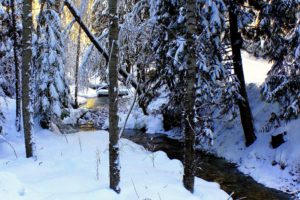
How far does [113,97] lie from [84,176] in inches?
76.2

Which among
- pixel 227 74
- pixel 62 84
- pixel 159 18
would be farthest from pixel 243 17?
pixel 62 84

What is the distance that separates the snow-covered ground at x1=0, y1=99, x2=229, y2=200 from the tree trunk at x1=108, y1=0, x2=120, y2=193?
310 mm

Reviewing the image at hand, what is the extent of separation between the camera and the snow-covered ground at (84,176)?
6.11 meters

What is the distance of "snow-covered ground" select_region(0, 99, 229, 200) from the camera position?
6.11 meters

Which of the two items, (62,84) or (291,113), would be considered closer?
(291,113)

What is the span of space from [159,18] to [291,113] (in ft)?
16.2

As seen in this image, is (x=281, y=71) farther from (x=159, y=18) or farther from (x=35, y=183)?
(x=35, y=183)

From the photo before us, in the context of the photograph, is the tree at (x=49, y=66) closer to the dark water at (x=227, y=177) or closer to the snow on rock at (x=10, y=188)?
the dark water at (x=227, y=177)

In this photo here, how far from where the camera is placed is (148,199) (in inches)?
243

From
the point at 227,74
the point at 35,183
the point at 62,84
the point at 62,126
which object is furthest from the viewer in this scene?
the point at 62,126

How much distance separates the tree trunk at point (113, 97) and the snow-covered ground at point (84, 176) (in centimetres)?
31

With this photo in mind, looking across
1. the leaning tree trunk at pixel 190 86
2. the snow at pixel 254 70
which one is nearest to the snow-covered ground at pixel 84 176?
the leaning tree trunk at pixel 190 86

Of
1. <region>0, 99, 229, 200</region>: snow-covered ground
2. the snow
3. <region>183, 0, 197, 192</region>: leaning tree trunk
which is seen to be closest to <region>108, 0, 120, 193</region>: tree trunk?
<region>0, 99, 229, 200</region>: snow-covered ground

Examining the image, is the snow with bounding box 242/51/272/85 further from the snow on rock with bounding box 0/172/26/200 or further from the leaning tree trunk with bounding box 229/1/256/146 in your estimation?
the snow on rock with bounding box 0/172/26/200
